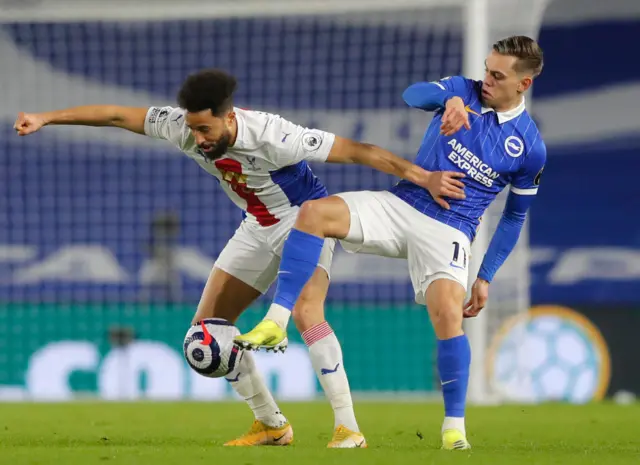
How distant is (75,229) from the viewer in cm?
1497

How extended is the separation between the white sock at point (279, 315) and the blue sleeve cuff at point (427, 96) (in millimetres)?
1201

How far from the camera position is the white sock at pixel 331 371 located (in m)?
5.97

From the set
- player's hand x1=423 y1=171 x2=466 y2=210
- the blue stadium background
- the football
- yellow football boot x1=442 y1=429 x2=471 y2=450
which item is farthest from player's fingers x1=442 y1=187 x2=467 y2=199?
the blue stadium background

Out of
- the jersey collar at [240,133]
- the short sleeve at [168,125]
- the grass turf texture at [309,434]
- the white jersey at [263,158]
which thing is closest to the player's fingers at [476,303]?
the grass turf texture at [309,434]

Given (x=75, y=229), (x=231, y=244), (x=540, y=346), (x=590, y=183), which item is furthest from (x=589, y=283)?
(x=231, y=244)

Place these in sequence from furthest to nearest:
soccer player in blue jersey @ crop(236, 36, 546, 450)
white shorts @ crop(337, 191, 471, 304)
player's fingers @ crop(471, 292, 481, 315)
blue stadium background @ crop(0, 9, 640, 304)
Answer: blue stadium background @ crop(0, 9, 640, 304) < player's fingers @ crop(471, 292, 481, 315) < white shorts @ crop(337, 191, 471, 304) < soccer player in blue jersey @ crop(236, 36, 546, 450)

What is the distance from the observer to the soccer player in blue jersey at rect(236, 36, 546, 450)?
567cm

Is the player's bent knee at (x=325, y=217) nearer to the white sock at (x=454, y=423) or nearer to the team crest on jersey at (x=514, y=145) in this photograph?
the team crest on jersey at (x=514, y=145)

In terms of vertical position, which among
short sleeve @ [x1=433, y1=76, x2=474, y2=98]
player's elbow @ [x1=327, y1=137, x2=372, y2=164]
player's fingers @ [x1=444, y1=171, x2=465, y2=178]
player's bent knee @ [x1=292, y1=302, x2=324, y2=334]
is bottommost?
player's bent knee @ [x1=292, y1=302, x2=324, y2=334]

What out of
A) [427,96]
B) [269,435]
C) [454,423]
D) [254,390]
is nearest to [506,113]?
[427,96]

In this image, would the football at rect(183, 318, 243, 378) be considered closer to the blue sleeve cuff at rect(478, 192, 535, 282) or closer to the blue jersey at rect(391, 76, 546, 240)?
the blue jersey at rect(391, 76, 546, 240)

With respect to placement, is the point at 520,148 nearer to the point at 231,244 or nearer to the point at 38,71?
the point at 231,244

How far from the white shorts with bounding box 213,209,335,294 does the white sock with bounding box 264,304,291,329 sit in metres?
0.75

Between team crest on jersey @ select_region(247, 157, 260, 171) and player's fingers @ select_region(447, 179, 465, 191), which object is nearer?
player's fingers @ select_region(447, 179, 465, 191)
